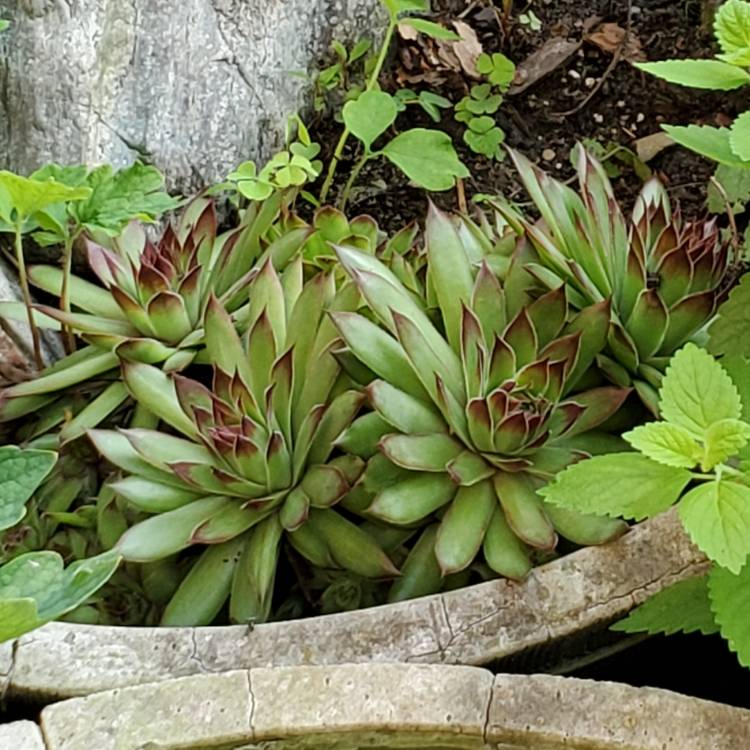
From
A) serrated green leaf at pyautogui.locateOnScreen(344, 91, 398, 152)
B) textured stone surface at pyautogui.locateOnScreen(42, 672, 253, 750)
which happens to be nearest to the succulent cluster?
textured stone surface at pyautogui.locateOnScreen(42, 672, 253, 750)

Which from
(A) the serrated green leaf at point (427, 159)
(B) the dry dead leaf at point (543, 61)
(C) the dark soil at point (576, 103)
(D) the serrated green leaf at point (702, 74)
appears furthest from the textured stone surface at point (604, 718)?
(B) the dry dead leaf at point (543, 61)

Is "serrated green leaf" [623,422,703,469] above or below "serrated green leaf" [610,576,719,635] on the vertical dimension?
above

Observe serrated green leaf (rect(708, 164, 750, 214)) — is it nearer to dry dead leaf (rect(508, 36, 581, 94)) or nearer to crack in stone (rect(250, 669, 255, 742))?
dry dead leaf (rect(508, 36, 581, 94))

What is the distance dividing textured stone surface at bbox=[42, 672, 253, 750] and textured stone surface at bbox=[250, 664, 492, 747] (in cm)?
2

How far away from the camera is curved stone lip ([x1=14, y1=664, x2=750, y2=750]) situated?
36.7 inches

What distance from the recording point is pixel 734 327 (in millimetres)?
1184

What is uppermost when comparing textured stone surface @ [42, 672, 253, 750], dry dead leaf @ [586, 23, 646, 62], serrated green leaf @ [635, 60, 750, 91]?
serrated green leaf @ [635, 60, 750, 91]

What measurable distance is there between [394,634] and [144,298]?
0.59m

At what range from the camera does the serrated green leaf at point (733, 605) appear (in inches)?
36.0

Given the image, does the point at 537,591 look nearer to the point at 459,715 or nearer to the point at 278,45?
the point at 459,715

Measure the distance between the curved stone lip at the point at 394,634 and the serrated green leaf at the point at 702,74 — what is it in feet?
1.59

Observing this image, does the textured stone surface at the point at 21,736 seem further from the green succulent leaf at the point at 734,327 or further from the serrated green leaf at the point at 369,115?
the serrated green leaf at the point at 369,115

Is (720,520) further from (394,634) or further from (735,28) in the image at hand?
(735,28)

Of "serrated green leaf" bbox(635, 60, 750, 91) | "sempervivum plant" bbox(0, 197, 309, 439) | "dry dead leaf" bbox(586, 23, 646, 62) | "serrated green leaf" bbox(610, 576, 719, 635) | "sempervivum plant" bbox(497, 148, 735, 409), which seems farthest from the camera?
"dry dead leaf" bbox(586, 23, 646, 62)
